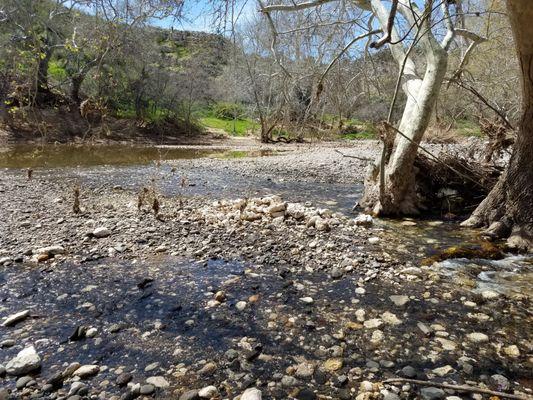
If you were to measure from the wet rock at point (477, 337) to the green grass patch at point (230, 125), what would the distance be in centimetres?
2883

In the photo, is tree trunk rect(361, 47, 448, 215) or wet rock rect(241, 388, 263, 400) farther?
tree trunk rect(361, 47, 448, 215)

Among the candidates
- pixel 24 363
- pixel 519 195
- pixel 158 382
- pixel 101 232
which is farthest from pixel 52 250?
pixel 519 195

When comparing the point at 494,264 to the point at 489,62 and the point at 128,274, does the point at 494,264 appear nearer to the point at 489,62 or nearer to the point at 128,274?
the point at 128,274

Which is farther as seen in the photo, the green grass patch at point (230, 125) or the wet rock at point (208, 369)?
the green grass patch at point (230, 125)

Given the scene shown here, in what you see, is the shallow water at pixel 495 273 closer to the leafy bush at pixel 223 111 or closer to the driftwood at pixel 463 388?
the driftwood at pixel 463 388

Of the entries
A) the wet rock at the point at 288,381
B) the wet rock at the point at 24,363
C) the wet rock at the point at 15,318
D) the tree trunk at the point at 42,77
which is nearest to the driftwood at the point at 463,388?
the wet rock at the point at 288,381

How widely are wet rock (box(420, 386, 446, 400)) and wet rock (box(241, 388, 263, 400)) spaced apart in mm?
1012

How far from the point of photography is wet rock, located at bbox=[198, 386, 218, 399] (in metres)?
2.35

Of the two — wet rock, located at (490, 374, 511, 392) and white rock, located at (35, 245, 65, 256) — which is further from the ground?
wet rock, located at (490, 374, 511, 392)

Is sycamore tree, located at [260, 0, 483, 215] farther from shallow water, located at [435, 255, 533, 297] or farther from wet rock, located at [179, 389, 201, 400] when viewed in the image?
wet rock, located at [179, 389, 201, 400]

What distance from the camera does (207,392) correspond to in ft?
7.80

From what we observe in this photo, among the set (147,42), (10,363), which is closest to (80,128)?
A: (147,42)

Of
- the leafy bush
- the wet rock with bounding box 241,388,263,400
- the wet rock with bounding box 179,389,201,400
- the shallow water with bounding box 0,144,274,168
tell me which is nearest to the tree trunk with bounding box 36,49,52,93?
the shallow water with bounding box 0,144,274,168

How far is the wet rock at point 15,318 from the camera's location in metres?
3.15
